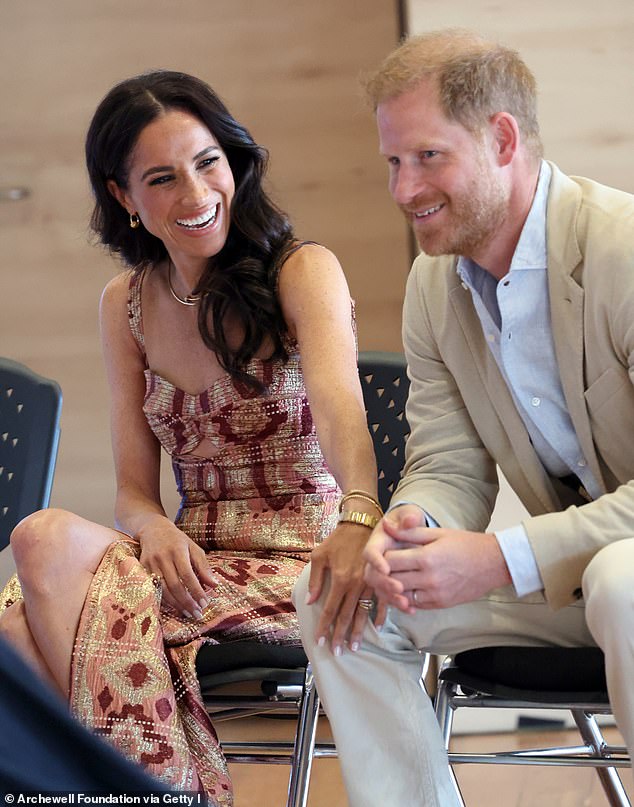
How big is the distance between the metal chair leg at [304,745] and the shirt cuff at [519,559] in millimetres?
397

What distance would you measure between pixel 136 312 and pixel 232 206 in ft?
0.96

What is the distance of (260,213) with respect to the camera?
91.5 inches

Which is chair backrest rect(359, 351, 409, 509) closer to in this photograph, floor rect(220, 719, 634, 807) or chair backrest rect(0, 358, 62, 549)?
chair backrest rect(0, 358, 62, 549)

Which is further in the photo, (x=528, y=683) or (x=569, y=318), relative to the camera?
(x=569, y=318)

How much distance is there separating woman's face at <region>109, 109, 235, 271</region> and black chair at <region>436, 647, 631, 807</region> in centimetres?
94

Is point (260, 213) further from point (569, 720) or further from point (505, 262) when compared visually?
point (569, 720)

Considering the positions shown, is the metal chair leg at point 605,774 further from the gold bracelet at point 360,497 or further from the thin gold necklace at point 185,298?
the thin gold necklace at point 185,298

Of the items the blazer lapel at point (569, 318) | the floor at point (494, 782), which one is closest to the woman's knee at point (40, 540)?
the blazer lapel at point (569, 318)

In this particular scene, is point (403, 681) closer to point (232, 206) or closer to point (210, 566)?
point (210, 566)

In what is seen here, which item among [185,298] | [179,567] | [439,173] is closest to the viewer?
[439,173]

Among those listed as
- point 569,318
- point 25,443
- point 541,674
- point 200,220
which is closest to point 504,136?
point 569,318

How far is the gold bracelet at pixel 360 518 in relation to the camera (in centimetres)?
183

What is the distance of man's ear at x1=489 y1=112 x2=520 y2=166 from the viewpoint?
5.81 ft

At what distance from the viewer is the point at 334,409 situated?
203 centimetres
